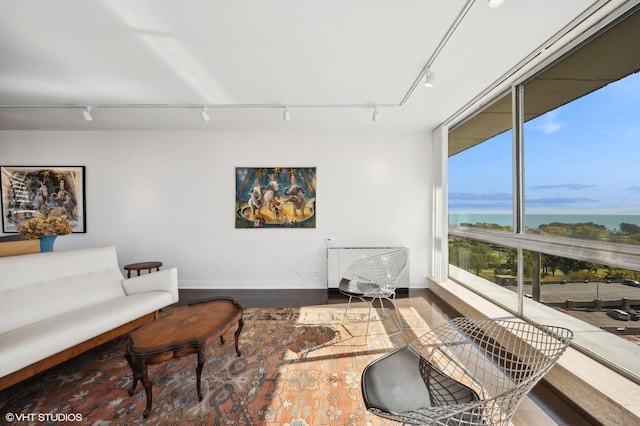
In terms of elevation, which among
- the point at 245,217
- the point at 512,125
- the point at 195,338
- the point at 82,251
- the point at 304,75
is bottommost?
the point at 195,338

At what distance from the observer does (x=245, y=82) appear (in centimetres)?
281

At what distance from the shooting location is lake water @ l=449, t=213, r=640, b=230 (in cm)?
184

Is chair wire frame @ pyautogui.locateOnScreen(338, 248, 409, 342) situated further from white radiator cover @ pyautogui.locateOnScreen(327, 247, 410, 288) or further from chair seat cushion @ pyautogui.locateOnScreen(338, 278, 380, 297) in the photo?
white radiator cover @ pyautogui.locateOnScreen(327, 247, 410, 288)

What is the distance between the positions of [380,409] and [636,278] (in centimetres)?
203

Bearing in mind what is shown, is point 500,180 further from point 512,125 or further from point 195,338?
point 195,338

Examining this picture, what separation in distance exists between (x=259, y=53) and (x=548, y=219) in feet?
10.4

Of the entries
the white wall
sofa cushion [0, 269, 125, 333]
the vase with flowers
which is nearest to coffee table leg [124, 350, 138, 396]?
sofa cushion [0, 269, 125, 333]

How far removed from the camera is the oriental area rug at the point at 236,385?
1.74 metres

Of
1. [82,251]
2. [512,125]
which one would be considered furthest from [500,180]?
[82,251]

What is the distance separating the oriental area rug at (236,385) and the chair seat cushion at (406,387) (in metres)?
0.55

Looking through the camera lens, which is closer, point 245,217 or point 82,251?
point 82,251

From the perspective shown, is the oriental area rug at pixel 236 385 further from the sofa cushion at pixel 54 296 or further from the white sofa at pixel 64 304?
the sofa cushion at pixel 54 296

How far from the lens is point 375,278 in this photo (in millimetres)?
3492

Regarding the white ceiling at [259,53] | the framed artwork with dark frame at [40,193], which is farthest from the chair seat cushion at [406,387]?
the framed artwork with dark frame at [40,193]
